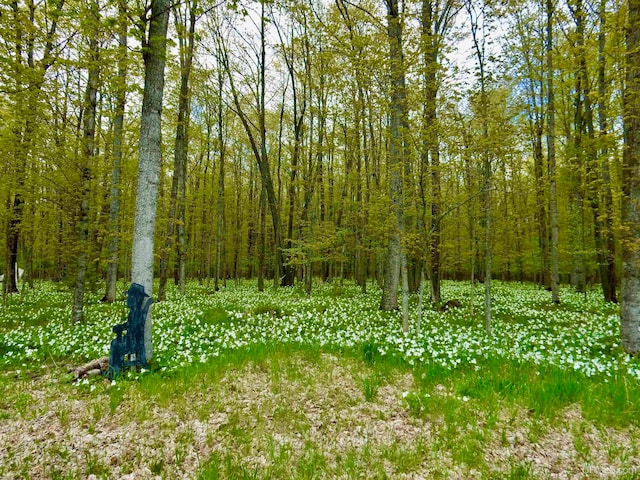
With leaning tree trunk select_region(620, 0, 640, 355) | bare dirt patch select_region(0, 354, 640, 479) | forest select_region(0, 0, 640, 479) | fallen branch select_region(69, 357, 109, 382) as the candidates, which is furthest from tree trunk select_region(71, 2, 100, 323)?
leaning tree trunk select_region(620, 0, 640, 355)

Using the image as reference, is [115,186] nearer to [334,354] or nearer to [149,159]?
[149,159]

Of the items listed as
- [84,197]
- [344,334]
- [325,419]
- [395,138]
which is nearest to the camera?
[325,419]

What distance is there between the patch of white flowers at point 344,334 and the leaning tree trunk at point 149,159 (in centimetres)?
162

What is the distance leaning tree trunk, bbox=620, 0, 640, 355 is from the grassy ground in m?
0.63

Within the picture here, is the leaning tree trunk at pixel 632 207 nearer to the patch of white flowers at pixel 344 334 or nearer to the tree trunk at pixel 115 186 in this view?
the patch of white flowers at pixel 344 334

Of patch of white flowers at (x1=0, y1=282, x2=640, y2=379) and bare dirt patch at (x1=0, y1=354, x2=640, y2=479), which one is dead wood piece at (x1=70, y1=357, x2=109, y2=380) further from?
patch of white flowers at (x1=0, y1=282, x2=640, y2=379)

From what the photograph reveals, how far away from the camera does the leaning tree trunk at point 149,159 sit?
511cm

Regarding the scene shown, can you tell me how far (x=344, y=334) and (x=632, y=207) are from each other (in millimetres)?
5832

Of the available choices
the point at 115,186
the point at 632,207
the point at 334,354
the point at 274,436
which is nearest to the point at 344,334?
the point at 334,354

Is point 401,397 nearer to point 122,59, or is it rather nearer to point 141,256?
point 141,256

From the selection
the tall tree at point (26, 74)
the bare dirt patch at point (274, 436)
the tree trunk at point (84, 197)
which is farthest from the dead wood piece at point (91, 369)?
the tall tree at point (26, 74)

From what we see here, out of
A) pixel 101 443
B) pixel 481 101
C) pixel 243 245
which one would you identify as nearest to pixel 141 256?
pixel 101 443

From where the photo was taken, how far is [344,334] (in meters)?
7.03

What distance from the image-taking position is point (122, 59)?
6414 mm
